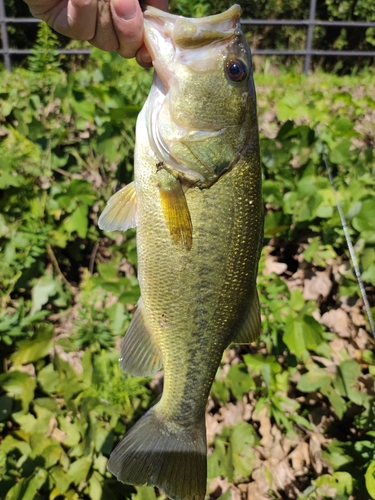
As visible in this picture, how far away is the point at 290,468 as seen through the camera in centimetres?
248

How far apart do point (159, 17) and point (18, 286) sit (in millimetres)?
1859

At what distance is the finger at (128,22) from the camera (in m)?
1.49

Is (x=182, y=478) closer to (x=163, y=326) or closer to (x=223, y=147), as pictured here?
(x=163, y=326)

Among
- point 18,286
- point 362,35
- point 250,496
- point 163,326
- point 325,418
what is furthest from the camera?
point 362,35

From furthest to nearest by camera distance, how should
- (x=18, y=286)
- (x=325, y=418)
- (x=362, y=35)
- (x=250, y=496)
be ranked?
(x=362, y=35)
(x=18, y=286)
(x=325, y=418)
(x=250, y=496)

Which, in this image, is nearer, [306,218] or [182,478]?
[182,478]

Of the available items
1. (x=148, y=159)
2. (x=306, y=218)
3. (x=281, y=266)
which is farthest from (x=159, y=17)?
(x=281, y=266)

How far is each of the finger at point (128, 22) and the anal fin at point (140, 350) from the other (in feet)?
2.83

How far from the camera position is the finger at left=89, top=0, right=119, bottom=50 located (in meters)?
1.58

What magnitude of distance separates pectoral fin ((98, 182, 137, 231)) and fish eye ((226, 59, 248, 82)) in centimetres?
48

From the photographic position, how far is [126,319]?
2.72 m

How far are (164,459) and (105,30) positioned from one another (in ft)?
4.72

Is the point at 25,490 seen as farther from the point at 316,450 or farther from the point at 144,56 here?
the point at 144,56

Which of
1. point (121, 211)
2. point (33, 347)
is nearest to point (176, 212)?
point (121, 211)
